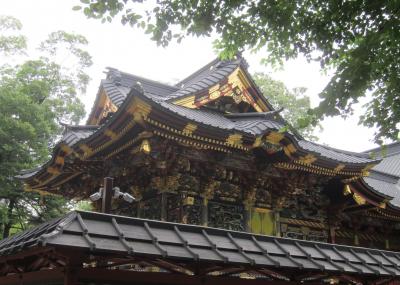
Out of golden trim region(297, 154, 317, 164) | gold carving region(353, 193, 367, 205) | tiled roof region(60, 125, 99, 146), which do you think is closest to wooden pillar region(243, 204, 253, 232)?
golden trim region(297, 154, 317, 164)

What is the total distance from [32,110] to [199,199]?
41.9 feet

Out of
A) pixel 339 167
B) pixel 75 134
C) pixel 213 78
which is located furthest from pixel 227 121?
pixel 75 134

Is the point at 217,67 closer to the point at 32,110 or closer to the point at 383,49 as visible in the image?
the point at 383,49

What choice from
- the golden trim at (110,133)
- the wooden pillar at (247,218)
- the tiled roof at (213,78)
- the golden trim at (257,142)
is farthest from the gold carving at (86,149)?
the wooden pillar at (247,218)

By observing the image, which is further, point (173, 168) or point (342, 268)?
point (173, 168)

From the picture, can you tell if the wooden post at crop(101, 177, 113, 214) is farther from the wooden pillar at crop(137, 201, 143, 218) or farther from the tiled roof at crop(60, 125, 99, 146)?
the wooden pillar at crop(137, 201, 143, 218)

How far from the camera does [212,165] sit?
1068cm

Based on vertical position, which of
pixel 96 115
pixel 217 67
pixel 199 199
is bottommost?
pixel 199 199

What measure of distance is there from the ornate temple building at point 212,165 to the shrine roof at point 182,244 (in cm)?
235

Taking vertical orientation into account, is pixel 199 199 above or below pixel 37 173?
below

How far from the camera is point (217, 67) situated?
13.4 metres

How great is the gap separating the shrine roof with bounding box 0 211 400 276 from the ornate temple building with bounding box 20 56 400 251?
2.35 meters

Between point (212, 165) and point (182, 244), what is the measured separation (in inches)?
172

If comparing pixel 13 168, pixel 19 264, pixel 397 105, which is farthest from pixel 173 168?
pixel 13 168
